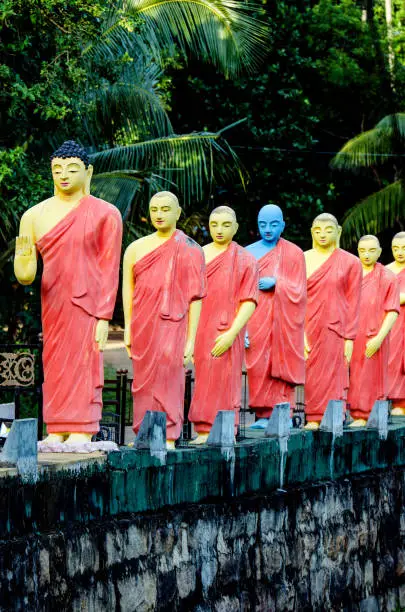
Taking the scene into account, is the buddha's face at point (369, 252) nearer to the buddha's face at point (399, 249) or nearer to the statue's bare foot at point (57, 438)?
the buddha's face at point (399, 249)

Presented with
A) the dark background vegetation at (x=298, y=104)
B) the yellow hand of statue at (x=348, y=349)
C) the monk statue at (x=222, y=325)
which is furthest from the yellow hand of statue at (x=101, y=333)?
the dark background vegetation at (x=298, y=104)

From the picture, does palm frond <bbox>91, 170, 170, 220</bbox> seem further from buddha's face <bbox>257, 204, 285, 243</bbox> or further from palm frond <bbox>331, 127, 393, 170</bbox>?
palm frond <bbox>331, 127, 393, 170</bbox>

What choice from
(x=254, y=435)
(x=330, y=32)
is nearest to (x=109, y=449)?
(x=254, y=435)

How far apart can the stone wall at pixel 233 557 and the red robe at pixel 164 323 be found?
2.68ft

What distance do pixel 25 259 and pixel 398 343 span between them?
775cm

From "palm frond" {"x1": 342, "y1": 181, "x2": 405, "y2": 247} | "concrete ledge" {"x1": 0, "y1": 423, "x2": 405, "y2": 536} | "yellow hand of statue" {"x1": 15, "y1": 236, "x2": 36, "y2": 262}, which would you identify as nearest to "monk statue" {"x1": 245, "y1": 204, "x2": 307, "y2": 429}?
"concrete ledge" {"x1": 0, "y1": 423, "x2": 405, "y2": 536}

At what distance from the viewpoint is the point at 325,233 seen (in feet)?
42.8

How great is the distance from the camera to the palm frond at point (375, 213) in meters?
24.2

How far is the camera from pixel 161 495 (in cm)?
904

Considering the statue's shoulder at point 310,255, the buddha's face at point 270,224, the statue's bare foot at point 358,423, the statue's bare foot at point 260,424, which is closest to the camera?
the statue's bare foot at point 260,424

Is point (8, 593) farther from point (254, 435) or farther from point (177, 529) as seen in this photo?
point (254, 435)

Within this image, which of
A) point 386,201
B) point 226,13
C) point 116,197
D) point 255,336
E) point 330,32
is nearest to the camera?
point 255,336

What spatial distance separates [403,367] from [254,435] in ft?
15.3

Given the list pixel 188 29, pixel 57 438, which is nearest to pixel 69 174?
pixel 57 438
